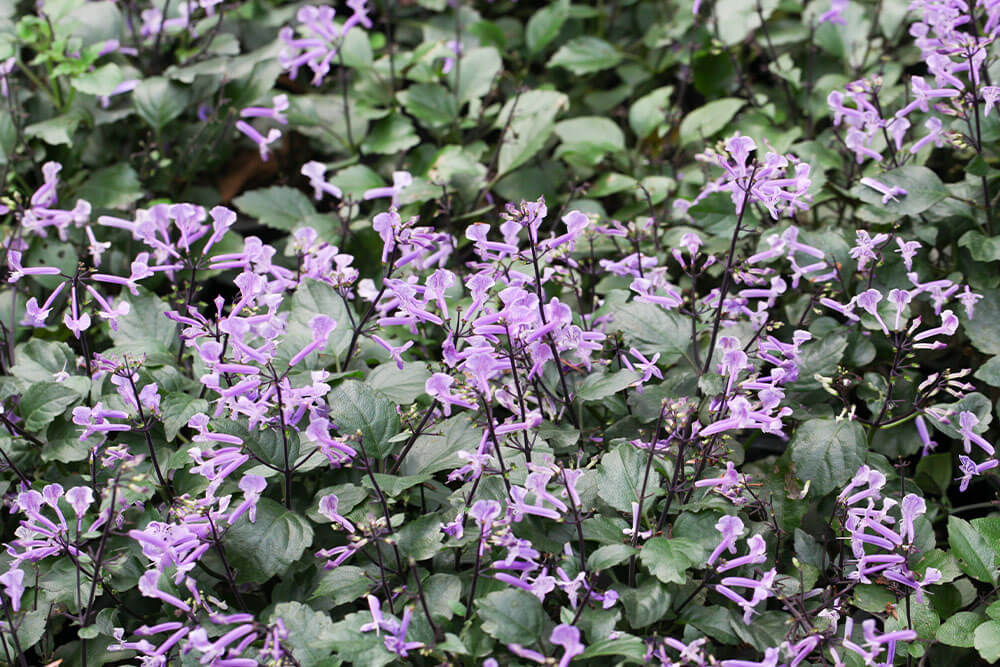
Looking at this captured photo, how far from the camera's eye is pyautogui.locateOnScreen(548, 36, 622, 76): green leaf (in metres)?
3.38

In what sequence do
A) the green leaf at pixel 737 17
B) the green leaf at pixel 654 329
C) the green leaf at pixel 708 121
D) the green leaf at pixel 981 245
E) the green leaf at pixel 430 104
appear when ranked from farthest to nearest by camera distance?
1. the green leaf at pixel 737 17
2. the green leaf at pixel 430 104
3. the green leaf at pixel 708 121
4. the green leaf at pixel 981 245
5. the green leaf at pixel 654 329

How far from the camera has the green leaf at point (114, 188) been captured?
292 cm

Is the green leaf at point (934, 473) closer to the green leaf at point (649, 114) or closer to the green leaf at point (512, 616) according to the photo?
the green leaf at point (512, 616)

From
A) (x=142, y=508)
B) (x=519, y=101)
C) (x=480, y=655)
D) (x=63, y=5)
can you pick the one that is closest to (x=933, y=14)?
(x=519, y=101)

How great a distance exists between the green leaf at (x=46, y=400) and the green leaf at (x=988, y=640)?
1891 millimetres

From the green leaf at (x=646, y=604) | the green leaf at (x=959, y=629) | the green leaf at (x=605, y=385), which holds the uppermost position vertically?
the green leaf at (x=605, y=385)

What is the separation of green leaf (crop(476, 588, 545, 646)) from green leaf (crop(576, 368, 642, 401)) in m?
0.47

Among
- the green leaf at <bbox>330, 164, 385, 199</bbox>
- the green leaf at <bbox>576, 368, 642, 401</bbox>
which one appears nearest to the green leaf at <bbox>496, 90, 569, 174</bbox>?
the green leaf at <bbox>330, 164, 385, 199</bbox>

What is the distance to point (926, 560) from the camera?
1.79 meters

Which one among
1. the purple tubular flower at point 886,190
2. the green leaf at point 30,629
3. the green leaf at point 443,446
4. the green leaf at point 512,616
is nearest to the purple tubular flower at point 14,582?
the green leaf at point 30,629

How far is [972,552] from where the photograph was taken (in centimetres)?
177

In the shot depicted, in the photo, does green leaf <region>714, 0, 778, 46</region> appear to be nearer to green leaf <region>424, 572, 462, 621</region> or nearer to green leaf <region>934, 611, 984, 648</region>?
green leaf <region>934, 611, 984, 648</region>

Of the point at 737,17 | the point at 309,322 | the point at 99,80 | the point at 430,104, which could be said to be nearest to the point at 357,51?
the point at 430,104

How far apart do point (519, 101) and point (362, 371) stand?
1.41m
